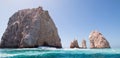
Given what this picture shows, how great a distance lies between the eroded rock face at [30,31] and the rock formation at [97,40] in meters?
13.8

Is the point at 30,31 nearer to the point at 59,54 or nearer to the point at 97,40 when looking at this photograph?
the point at 97,40

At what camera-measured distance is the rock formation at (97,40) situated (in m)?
72.0

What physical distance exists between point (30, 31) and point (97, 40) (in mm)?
26912

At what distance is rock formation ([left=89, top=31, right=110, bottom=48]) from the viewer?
236ft

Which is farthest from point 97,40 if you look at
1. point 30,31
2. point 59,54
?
point 59,54

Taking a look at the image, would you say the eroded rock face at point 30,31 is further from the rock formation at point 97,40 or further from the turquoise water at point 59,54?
the turquoise water at point 59,54

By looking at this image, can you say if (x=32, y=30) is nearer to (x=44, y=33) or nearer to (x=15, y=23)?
(x=44, y=33)

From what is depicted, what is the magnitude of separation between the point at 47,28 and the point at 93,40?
2000 centimetres

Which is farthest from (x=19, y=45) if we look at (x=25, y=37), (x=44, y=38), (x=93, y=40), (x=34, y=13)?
(x=93, y=40)

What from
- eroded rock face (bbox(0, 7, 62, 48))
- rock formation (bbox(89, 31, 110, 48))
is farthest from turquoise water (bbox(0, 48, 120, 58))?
rock formation (bbox(89, 31, 110, 48))

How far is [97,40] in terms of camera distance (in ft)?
250

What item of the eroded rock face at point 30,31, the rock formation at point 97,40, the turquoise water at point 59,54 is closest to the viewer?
the turquoise water at point 59,54

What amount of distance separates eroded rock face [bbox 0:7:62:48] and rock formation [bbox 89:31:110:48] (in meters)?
13.8

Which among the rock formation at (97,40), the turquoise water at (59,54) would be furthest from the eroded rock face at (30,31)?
the turquoise water at (59,54)
